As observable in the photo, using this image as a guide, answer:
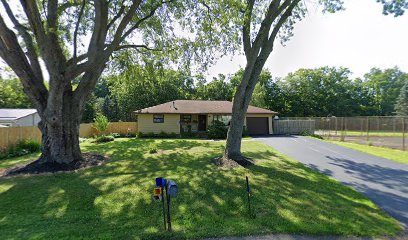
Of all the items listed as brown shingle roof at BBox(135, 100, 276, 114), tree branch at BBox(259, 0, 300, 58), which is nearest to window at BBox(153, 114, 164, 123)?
brown shingle roof at BBox(135, 100, 276, 114)

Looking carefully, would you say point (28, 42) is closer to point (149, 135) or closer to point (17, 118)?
point (149, 135)

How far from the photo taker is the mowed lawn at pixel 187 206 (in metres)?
4.61

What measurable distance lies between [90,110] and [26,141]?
76.1 ft

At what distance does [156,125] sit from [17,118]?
13.2m

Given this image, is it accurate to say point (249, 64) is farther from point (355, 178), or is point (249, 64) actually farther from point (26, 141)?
point (26, 141)

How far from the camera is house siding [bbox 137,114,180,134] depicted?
2539cm

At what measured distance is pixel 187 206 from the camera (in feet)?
19.1

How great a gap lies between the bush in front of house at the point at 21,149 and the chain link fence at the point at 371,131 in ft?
73.5

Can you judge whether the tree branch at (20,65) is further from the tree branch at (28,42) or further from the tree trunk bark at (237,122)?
the tree trunk bark at (237,122)

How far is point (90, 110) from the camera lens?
120 feet

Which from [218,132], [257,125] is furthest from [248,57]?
[257,125]

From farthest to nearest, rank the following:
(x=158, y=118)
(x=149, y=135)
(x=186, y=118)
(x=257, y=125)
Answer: (x=257, y=125) → (x=186, y=118) → (x=158, y=118) → (x=149, y=135)

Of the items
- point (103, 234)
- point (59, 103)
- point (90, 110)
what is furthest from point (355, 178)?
point (90, 110)

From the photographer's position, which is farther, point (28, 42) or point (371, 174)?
point (28, 42)
